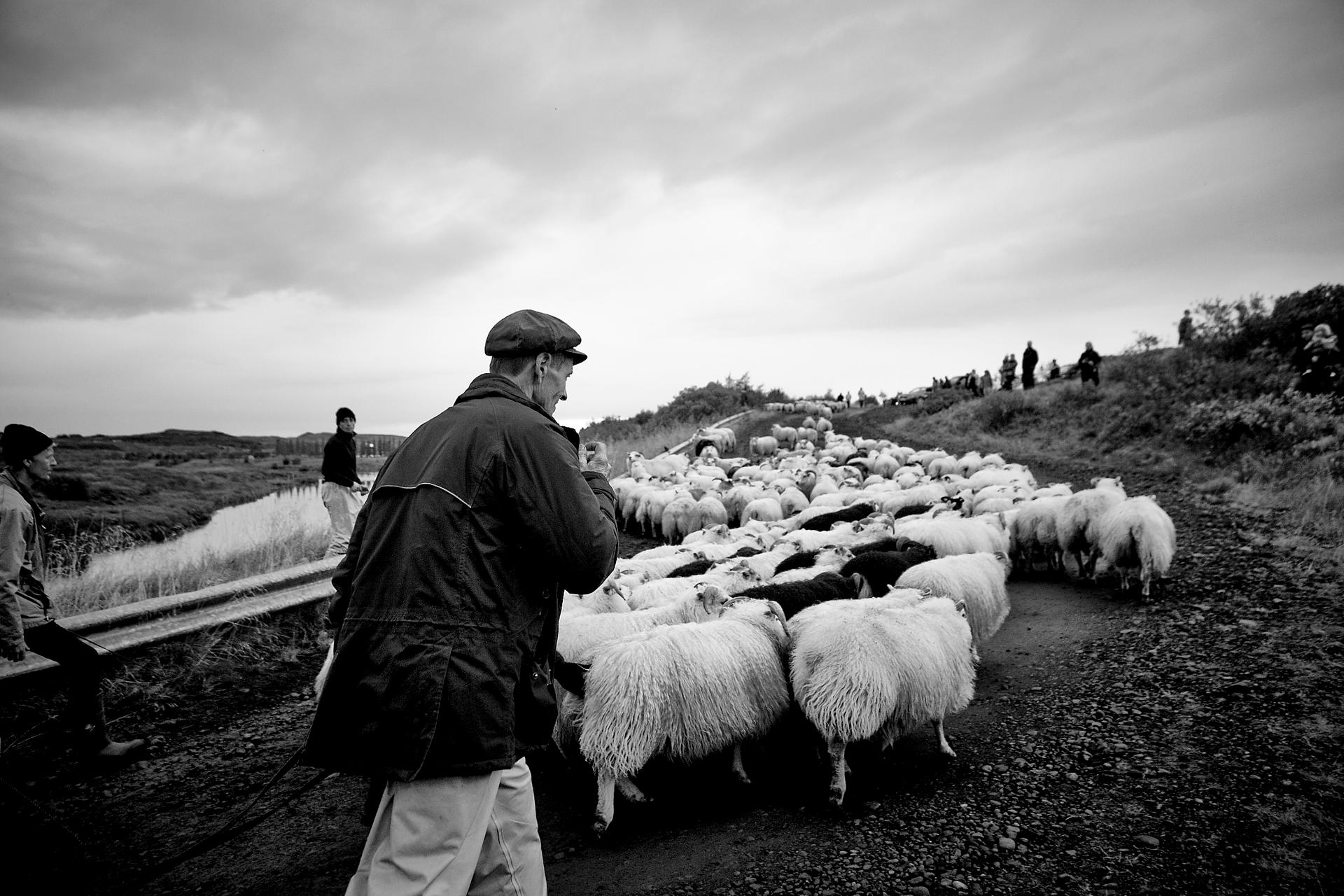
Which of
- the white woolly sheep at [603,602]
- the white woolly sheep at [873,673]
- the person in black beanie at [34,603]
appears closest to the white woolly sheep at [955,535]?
the white woolly sheep at [873,673]

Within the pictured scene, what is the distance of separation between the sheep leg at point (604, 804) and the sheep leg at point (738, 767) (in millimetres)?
937

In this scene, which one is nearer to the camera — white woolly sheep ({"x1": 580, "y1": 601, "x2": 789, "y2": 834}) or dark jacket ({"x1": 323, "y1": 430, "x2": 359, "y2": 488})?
white woolly sheep ({"x1": 580, "y1": 601, "x2": 789, "y2": 834})

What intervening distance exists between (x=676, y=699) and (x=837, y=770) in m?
1.17

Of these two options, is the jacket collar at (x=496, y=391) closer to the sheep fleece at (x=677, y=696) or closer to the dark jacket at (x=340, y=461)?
the sheep fleece at (x=677, y=696)

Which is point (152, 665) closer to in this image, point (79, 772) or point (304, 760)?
point (79, 772)

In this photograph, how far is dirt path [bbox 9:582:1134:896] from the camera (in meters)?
3.65

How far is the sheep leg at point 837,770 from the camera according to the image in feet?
13.6

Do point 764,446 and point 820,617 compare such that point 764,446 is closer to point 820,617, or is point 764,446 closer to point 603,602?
point 603,602

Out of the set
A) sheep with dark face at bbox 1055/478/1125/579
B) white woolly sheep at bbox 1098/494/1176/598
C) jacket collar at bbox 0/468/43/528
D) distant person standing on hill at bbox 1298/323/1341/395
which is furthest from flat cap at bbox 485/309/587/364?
distant person standing on hill at bbox 1298/323/1341/395

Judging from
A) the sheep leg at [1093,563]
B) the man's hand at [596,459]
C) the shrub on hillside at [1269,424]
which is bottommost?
the sheep leg at [1093,563]

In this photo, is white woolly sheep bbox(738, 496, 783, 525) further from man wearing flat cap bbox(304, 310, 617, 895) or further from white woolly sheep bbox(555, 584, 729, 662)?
man wearing flat cap bbox(304, 310, 617, 895)

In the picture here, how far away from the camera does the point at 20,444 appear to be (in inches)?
162

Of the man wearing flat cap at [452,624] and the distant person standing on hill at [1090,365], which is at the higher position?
the distant person standing on hill at [1090,365]

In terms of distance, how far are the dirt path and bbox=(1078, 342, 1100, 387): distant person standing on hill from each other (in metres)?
23.4
